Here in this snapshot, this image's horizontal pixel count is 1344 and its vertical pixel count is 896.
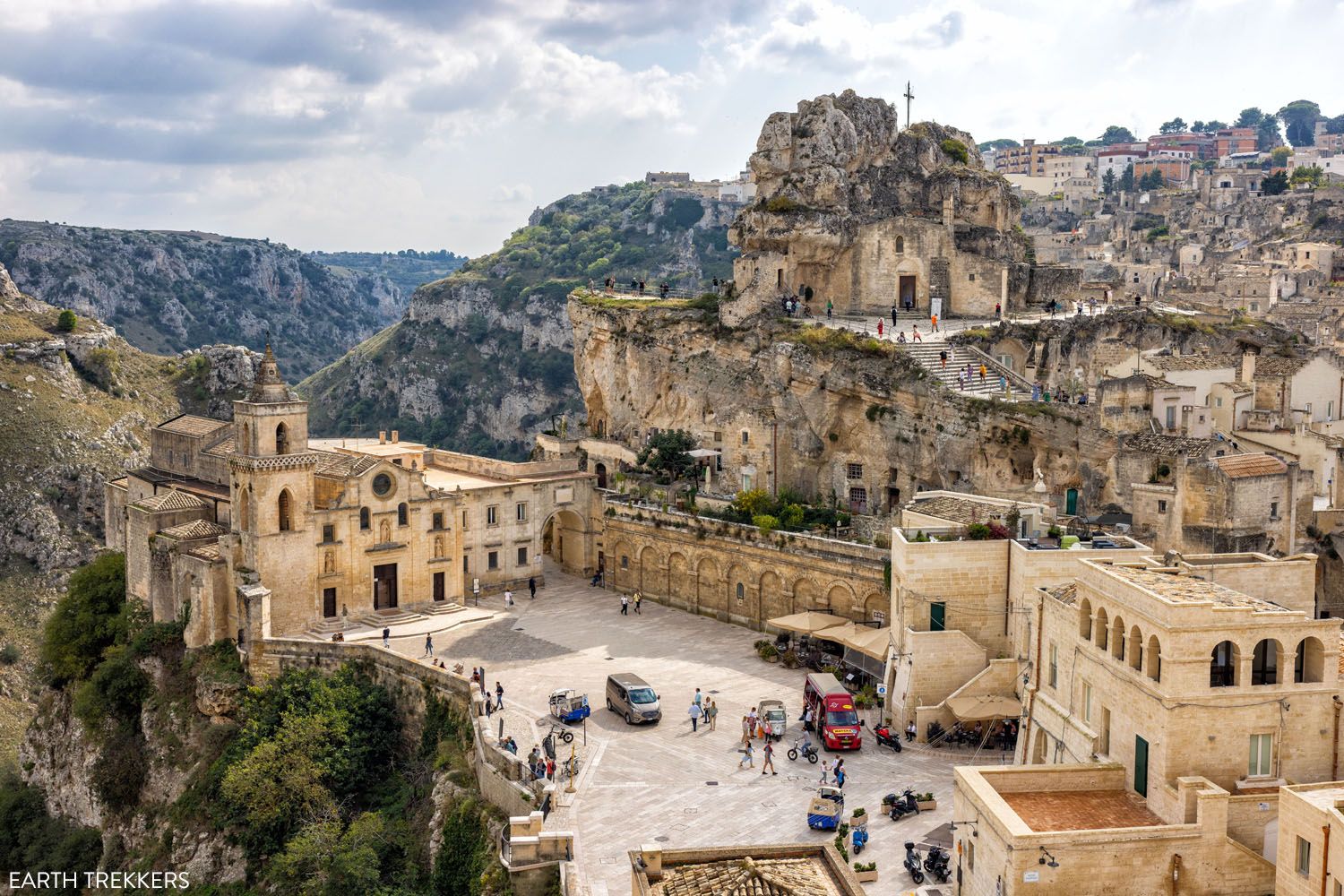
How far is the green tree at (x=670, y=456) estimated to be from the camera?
189 ft

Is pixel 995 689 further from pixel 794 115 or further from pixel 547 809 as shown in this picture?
pixel 794 115

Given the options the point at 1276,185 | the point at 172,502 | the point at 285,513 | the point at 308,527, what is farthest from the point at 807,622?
the point at 1276,185

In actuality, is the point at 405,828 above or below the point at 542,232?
below

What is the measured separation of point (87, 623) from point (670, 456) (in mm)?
26476

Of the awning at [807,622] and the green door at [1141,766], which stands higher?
the green door at [1141,766]

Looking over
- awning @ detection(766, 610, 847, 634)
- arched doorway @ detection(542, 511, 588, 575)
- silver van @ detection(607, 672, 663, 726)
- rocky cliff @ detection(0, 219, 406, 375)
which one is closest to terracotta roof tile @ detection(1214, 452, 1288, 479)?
awning @ detection(766, 610, 847, 634)

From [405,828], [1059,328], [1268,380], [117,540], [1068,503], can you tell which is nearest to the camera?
[405,828]

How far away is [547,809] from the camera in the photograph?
31188mm

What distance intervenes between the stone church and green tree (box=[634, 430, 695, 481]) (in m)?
3.00

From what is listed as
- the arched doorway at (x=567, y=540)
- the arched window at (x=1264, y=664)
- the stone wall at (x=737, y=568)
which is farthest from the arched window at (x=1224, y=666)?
the arched doorway at (x=567, y=540)

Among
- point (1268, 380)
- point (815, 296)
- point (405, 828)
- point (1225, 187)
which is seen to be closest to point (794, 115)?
point (815, 296)

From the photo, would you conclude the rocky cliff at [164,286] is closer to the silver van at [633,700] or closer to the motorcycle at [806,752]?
the silver van at [633,700]

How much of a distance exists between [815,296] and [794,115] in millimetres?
9797

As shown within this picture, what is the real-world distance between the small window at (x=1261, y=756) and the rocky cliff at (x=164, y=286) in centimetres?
14563
